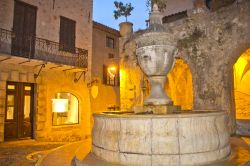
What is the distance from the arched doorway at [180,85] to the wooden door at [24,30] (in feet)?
25.2

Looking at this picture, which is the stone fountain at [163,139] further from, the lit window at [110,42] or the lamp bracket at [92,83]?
the lit window at [110,42]

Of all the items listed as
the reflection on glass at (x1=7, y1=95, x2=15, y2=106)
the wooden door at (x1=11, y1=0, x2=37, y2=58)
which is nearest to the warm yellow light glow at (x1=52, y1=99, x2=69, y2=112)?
the reflection on glass at (x1=7, y1=95, x2=15, y2=106)

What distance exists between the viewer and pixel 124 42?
14.2 m

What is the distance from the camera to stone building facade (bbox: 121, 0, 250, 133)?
9586 mm

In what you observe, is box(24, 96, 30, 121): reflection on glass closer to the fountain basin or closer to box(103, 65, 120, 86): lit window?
box(103, 65, 120, 86): lit window

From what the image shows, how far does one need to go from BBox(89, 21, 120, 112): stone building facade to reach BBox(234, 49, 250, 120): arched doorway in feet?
25.5

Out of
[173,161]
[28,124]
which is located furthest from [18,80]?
[173,161]

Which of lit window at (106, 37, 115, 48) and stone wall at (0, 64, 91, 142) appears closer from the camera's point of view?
stone wall at (0, 64, 91, 142)

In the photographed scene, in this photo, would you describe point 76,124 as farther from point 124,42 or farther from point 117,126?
point 117,126

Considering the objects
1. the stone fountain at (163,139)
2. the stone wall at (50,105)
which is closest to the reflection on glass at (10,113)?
the stone wall at (50,105)

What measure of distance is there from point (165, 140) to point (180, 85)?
11.3 m

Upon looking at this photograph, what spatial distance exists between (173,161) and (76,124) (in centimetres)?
1079

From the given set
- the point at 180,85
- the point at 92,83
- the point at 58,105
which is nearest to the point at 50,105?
the point at 58,105

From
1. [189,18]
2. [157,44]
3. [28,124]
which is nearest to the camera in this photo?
[157,44]
